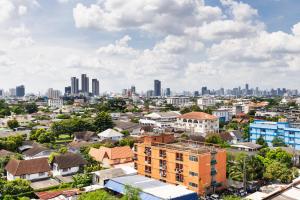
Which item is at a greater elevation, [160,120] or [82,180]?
[160,120]

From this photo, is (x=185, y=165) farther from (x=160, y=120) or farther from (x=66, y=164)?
(x=160, y=120)

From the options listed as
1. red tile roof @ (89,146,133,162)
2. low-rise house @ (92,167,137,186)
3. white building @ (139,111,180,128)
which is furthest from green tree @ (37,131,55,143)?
white building @ (139,111,180,128)

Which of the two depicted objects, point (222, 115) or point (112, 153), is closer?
point (112, 153)

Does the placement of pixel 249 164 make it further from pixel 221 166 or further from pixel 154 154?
pixel 154 154

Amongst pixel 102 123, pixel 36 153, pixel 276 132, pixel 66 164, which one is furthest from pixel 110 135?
pixel 276 132

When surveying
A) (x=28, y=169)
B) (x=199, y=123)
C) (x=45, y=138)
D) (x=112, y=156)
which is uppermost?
(x=199, y=123)

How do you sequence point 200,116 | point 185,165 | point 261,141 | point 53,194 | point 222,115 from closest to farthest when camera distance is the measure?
point 53,194 → point 185,165 → point 261,141 → point 200,116 → point 222,115

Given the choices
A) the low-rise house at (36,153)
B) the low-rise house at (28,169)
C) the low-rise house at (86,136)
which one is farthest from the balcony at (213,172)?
the low-rise house at (86,136)

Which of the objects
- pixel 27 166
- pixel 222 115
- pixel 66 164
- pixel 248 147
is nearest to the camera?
pixel 27 166
